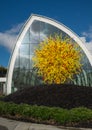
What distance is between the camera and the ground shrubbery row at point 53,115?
13797 mm

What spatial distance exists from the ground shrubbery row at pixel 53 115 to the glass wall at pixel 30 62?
20.0 meters

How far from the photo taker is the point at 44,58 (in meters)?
30.6

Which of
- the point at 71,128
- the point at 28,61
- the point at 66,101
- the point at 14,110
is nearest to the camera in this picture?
the point at 71,128

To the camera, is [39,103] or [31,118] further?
[39,103]

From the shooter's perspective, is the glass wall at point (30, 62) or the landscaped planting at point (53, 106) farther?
the glass wall at point (30, 62)

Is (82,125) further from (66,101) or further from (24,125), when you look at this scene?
(66,101)

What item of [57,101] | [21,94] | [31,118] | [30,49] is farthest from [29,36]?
[31,118]

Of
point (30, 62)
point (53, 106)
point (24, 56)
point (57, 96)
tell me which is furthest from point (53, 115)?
point (24, 56)

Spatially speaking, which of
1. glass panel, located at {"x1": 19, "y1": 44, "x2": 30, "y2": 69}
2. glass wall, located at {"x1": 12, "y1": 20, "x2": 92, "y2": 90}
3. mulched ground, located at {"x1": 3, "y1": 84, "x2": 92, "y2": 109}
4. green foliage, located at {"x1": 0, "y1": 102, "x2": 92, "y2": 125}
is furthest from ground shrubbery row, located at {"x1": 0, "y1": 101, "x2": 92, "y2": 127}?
glass panel, located at {"x1": 19, "y1": 44, "x2": 30, "y2": 69}

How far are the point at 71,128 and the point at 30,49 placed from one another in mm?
25037

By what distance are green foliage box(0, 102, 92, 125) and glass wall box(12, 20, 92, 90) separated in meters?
19.8

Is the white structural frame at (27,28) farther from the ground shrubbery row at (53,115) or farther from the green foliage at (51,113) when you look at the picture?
the ground shrubbery row at (53,115)

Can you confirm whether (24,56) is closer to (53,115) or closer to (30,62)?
(30,62)

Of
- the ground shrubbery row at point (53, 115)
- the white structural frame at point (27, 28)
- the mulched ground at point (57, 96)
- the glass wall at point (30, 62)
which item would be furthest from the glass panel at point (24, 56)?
the ground shrubbery row at point (53, 115)
